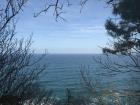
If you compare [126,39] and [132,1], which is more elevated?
[132,1]

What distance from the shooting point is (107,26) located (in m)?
12.1

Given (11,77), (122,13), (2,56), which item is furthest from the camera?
(11,77)

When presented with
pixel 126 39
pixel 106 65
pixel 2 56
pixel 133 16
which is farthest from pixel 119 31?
pixel 2 56

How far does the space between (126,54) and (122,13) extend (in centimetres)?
192

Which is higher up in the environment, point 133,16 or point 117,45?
point 133,16

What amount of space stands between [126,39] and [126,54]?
0.52 meters

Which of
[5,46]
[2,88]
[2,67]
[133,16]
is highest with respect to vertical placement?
[133,16]

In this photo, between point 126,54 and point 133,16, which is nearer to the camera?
point 133,16

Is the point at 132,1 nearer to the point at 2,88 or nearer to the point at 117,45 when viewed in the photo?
the point at 117,45

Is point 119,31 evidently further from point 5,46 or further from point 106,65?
point 5,46

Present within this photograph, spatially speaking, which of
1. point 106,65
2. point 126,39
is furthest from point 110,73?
point 126,39

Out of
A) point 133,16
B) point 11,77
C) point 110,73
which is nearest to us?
point 133,16

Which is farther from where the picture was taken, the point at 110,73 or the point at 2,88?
the point at 2,88

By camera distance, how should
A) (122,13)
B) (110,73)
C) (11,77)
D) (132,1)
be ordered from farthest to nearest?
(11,77) < (110,73) < (122,13) < (132,1)
